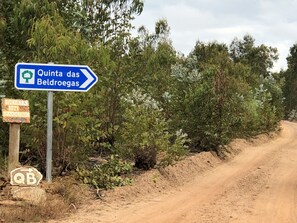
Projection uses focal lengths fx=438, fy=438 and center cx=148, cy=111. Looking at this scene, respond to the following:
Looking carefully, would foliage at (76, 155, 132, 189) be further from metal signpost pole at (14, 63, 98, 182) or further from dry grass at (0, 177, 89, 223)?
metal signpost pole at (14, 63, 98, 182)

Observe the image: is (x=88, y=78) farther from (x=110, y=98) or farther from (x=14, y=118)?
(x=110, y=98)

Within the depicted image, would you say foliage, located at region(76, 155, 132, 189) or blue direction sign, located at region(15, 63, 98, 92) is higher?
blue direction sign, located at region(15, 63, 98, 92)

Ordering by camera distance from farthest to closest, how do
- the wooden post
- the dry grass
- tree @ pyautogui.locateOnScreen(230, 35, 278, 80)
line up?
1. tree @ pyautogui.locateOnScreen(230, 35, 278, 80)
2. the wooden post
3. the dry grass

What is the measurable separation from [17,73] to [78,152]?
2.43 metres

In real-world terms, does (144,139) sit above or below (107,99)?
below

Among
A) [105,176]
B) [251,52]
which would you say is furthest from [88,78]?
[251,52]

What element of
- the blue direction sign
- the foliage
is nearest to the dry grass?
the foliage

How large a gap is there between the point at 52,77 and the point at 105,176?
2.23 metres

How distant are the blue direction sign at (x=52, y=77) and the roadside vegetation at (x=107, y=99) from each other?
2.51ft

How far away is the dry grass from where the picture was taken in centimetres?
608

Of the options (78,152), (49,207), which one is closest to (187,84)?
(78,152)

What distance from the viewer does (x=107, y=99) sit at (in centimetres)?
1116

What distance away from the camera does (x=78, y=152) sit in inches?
346

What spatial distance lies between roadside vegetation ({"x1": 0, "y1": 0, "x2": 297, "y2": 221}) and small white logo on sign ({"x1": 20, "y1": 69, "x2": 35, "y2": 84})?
1033 millimetres
